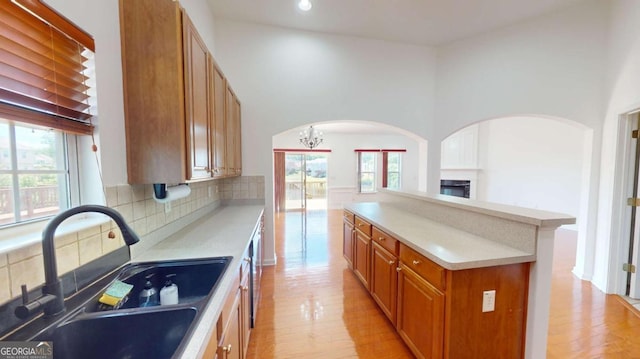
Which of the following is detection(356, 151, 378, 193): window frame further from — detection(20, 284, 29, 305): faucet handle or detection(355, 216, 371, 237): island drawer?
detection(20, 284, 29, 305): faucet handle

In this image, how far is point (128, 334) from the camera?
948 mm

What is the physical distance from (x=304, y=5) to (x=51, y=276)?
3.47 metres

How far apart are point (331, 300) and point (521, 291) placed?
5.73 ft

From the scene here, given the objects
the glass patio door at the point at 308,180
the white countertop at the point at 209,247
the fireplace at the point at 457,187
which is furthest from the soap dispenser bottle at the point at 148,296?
the fireplace at the point at 457,187

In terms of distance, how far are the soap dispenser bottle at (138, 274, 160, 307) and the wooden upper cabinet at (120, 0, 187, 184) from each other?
0.59 meters

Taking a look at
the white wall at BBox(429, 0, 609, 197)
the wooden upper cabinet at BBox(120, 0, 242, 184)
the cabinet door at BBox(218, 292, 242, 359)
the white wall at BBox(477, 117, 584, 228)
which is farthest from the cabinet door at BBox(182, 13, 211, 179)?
the white wall at BBox(477, 117, 584, 228)

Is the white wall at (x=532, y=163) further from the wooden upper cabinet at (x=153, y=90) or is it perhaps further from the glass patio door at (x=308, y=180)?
the wooden upper cabinet at (x=153, y=90)

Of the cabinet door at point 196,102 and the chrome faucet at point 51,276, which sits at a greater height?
the cabinet door at point 196,102

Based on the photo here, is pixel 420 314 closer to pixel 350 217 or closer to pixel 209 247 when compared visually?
pixel 209 247

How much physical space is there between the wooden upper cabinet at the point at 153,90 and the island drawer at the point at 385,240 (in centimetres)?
167

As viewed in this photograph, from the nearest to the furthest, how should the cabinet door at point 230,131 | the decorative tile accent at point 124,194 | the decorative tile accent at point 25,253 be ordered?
the decorative tile accent at point 25,253, the decorative tile accent at point 124,194, the cabinet door at point 230,131

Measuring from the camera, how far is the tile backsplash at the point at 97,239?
829 mm

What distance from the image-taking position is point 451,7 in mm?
3301

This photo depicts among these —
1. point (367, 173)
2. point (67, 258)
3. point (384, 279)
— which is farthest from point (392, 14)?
point (367, 173)
